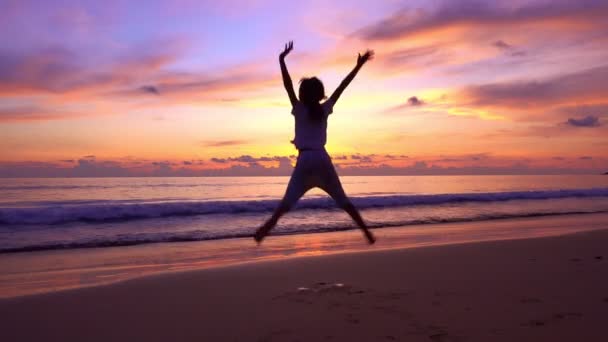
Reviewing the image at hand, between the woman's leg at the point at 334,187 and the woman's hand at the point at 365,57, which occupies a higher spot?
the woman's hand at the point at 365,57

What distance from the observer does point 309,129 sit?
520 centimetres

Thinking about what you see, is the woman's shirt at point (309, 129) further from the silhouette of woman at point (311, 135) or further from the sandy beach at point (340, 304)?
the sandy beach at point (340, 304)

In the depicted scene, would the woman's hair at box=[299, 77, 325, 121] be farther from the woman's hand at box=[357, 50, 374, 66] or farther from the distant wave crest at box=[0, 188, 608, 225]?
the distant wave crest at box=[0, 188, 608, 225]

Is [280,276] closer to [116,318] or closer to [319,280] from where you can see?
[319,280]

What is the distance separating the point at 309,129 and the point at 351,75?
709 mm

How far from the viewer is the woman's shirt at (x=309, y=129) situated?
202 inches

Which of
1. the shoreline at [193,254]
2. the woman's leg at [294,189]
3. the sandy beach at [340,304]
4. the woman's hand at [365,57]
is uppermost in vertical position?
the woman's hand at [365,57]

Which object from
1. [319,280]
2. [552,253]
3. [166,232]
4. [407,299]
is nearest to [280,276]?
[319,280]

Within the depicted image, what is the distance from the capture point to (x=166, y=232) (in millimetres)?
13688

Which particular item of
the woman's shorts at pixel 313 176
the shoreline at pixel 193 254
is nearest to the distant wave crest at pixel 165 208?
the shoreline at pixel 193 254

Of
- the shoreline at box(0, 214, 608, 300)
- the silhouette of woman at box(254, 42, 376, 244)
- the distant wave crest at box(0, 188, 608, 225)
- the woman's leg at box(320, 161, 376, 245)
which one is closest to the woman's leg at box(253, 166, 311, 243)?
the silhouette of woman at box(254, 42, 376, 244)

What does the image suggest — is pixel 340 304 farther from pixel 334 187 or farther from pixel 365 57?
pixel 365 57

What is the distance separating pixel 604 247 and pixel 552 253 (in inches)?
55.6

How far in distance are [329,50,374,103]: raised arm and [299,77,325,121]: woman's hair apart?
0.13m
